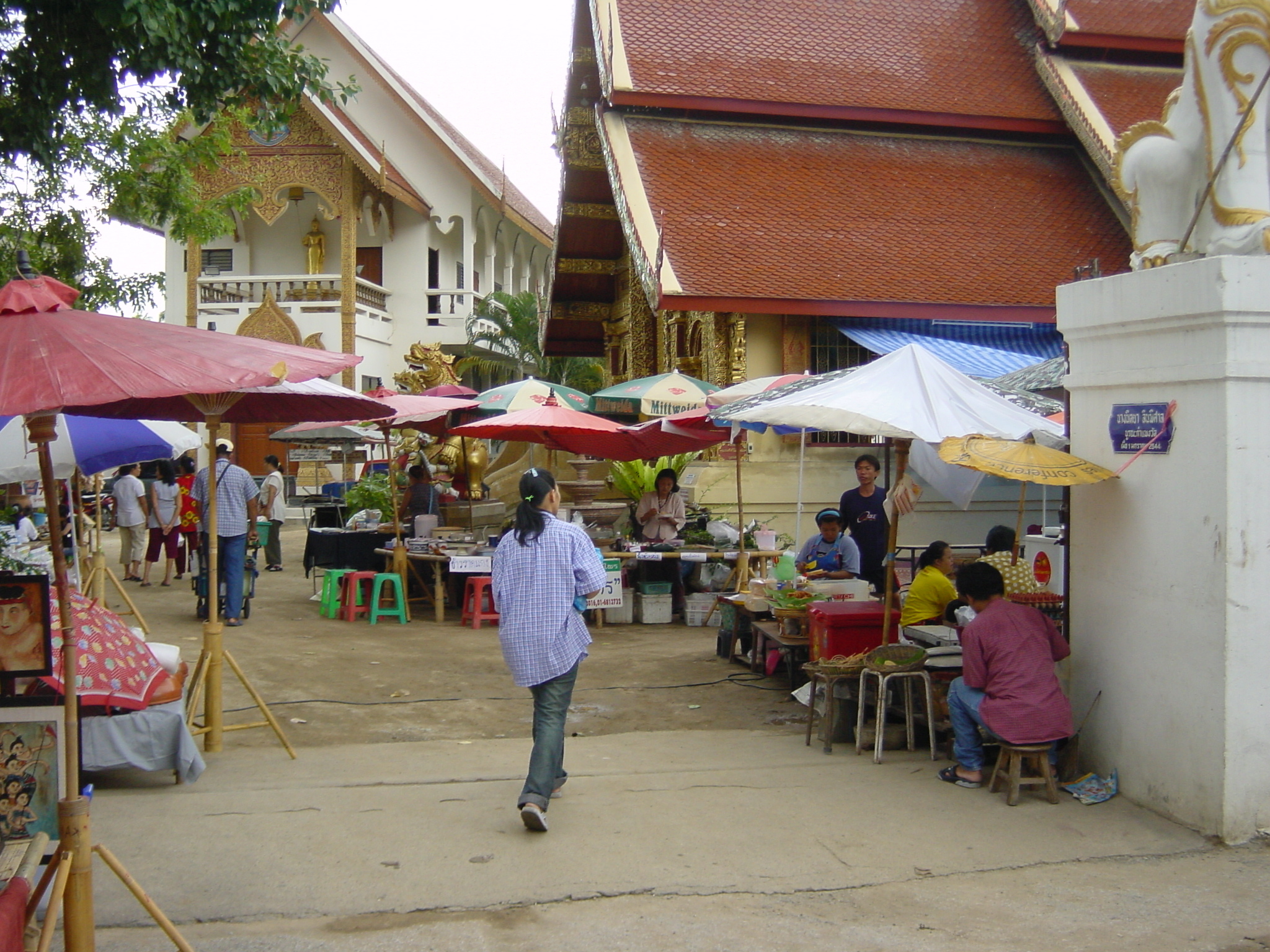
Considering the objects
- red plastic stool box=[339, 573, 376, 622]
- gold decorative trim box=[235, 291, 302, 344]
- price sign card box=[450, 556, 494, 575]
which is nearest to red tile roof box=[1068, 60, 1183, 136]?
price sign card box=[450, 556, 494, 575]

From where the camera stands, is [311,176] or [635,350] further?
[311,176]

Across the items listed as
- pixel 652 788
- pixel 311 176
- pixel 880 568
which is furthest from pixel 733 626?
pixel 311 176

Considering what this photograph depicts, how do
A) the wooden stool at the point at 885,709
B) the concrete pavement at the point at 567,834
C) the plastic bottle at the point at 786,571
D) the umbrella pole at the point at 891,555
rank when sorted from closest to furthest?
1. the concrete pavement at the point at 567,834
2. the wooden stool at the point at 885,709
3. the umbrella pole at the point at 891,555
4. the plastic bottle at the point at 786,571

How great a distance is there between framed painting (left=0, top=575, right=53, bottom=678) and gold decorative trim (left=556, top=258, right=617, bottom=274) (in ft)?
50.9

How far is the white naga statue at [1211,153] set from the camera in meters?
5.19

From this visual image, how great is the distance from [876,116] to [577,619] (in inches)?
472

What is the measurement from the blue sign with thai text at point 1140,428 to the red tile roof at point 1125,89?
35.8ft

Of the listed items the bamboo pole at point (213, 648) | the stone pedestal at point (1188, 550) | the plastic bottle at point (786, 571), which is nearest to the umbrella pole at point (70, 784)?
the bamboo pole at point (213, 648)

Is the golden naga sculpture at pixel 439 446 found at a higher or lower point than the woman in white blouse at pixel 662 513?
higher

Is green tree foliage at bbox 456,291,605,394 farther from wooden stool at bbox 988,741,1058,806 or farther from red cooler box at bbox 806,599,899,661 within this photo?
wooden stool at bbox 988,741,1058,806

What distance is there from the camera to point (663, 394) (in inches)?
491

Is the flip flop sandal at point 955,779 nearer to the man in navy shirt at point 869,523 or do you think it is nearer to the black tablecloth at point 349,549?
the man in navy shirt at point 869,523

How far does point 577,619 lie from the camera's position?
203 inches

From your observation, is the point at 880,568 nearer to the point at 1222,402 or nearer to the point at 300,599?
the point at 1222,402
